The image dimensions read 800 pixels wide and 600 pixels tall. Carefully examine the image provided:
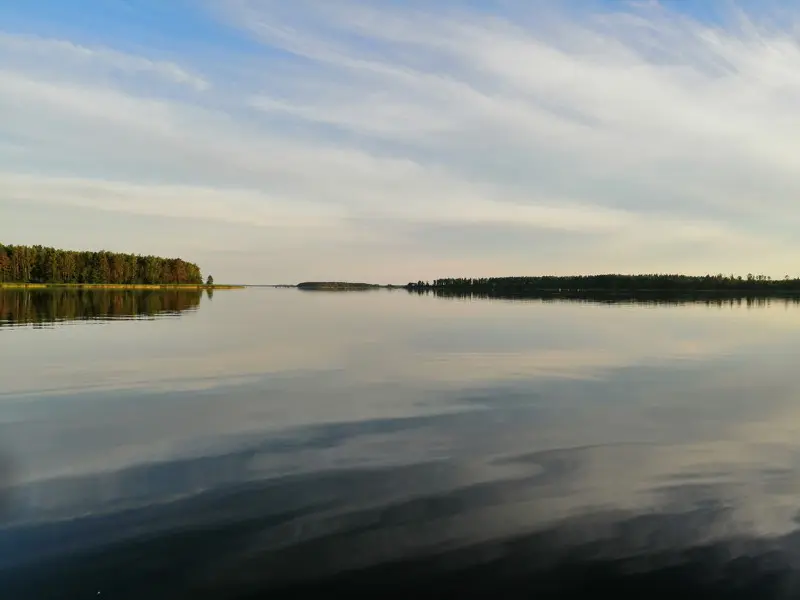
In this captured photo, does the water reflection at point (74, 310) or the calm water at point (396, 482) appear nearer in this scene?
the calm water at point (396, 482)

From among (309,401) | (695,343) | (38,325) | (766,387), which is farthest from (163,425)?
(38,325)

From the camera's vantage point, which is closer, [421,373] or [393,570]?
[393,570]

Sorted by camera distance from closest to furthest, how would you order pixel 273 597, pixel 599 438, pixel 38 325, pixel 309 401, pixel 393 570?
pixel 273 597
pixel 393 570
pixel 599 438
pixel 309 401
pixel 38 325

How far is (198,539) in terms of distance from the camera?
32.2 feet

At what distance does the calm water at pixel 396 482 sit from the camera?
29.1 feet

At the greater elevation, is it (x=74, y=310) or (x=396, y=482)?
(x=74, y=310)

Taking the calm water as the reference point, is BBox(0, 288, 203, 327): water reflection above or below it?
above

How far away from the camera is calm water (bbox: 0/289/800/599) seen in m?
8.86

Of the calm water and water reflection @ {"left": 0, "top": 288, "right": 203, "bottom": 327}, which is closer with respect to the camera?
the calm water

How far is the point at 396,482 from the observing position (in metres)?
12.9

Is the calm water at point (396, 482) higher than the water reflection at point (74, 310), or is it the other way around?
→ the water reflection at point (74, 310)

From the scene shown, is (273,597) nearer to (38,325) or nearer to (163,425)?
(163,425)

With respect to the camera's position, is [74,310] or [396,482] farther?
[74,310]

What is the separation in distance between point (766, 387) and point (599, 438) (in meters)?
14.3
